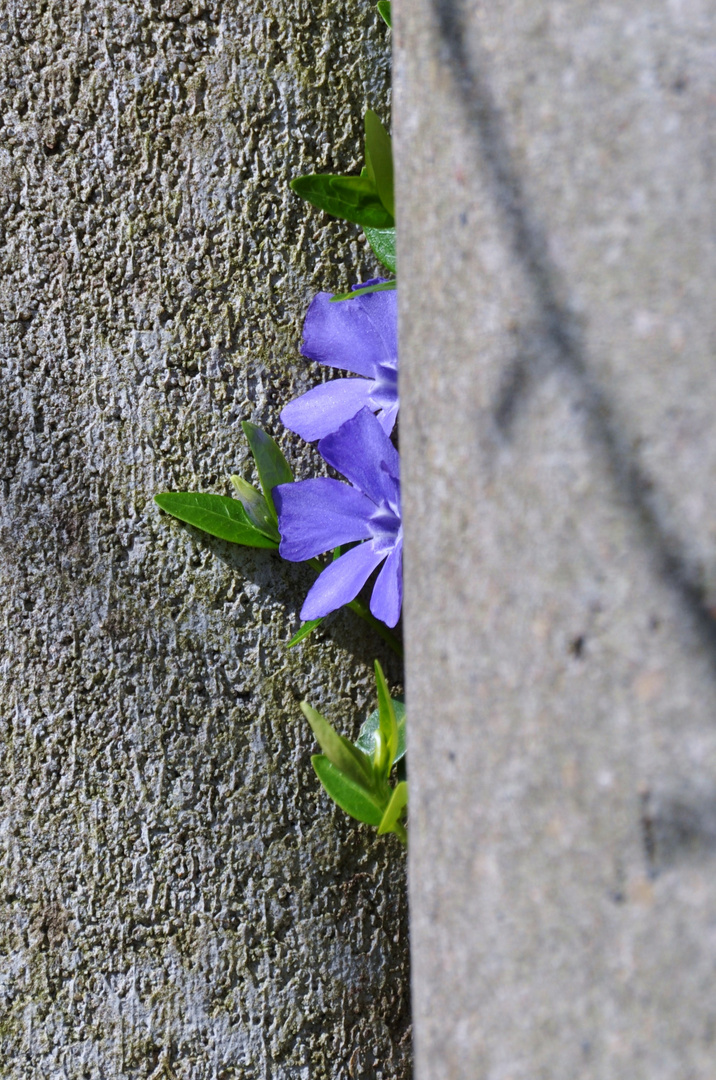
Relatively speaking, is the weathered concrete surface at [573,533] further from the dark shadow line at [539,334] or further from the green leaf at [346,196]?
the green leaf at [346,196]

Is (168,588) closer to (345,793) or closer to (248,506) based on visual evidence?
(248,506)

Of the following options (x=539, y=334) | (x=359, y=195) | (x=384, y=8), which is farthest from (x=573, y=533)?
(x=384, y=8)

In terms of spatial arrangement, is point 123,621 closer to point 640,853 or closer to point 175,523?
point 175,523

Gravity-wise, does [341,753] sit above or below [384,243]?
below

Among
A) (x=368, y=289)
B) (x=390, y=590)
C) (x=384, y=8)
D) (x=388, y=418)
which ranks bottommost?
(x=390, y=590)

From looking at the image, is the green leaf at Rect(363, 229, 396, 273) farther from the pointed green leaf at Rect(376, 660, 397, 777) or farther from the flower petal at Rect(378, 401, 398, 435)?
the pointed green leaf at Rect(376, 660, 397, 777)

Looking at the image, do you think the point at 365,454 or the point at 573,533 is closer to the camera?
the point at 573,533

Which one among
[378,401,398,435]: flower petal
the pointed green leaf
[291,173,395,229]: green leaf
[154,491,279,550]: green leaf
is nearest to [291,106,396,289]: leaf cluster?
[291,173,395,229]: green leaf
